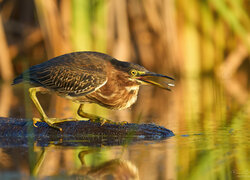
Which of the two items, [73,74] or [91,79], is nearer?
[91,79]

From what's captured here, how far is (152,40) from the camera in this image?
12.5 m

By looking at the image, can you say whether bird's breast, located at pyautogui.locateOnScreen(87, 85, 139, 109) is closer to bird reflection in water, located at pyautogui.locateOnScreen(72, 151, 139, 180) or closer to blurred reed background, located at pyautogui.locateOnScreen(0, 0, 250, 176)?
bird reflection in water, located at pyautogui.locateOnScreen(72, 151, 139, 180)

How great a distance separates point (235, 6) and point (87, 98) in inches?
239

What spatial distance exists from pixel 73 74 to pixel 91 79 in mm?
294

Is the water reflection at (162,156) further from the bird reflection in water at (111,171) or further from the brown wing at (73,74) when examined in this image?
the brown wing at (73,74)

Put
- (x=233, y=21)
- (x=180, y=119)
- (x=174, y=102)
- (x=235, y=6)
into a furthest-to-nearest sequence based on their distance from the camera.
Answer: (x=235, y=6)
(x=233, y=21)
(x=174, y=102)
(x=180, y=119)

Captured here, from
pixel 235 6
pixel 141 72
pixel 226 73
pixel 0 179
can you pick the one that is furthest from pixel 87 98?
pixel 226 73

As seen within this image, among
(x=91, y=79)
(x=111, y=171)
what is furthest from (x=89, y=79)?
(x=111, y=171)

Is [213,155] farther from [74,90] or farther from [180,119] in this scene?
[180,119]

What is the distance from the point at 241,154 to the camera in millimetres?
4547

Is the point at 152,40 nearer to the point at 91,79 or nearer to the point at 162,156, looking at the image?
the point at 91,79

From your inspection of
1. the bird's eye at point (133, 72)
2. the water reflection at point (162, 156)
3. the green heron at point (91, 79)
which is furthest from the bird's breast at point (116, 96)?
the water reflection at point (162, 156)

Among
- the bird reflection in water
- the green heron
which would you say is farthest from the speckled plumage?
the bird reflection in water

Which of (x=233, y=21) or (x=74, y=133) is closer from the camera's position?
(x=74, y=133)
